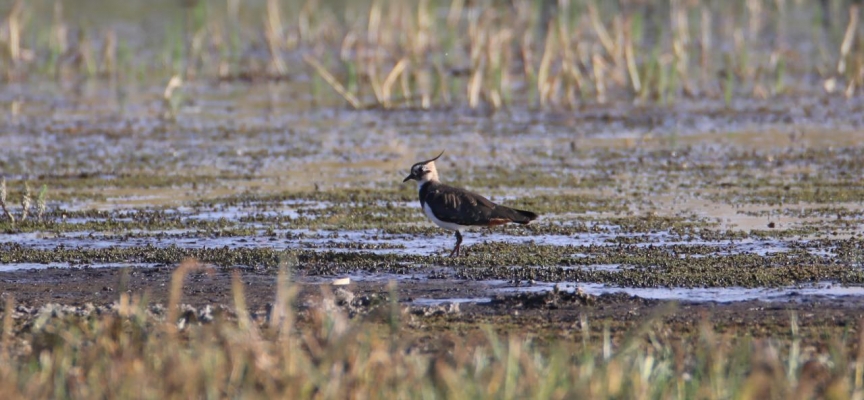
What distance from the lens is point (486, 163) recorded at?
1193 cm

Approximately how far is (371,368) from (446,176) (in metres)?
6.54

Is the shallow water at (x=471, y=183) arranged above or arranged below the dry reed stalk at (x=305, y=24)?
below

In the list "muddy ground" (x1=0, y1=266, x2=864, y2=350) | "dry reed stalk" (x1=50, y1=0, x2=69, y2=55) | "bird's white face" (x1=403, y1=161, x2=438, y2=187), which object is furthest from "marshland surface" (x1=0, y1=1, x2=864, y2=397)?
"bird's white face" (x1=403, y1=161, x2=438, y2=187)

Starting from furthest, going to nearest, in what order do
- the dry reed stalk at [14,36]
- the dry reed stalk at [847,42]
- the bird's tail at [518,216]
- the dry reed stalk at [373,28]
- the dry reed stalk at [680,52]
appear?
1. the dry reed stalk at [373,28]
2. the dry reed stalk at [14,36]
3. the dry reed stalk at [680,52]
4. the dry reed stalk at [847,42]
5. the bird's tail at [518,216]

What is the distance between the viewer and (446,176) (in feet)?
36.9

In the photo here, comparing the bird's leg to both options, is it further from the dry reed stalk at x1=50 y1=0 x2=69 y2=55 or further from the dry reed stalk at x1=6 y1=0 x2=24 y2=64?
the dry reed stalk at x1=50 y1=0 x2=69 y2=55

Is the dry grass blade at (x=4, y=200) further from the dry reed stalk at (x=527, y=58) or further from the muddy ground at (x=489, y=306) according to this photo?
the dry reed stalk at (x=527, y=58)

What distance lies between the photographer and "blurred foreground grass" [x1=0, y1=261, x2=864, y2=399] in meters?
4.48

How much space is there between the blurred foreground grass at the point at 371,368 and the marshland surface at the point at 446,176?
20cm

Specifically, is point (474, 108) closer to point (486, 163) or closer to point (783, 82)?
point (486, 163)

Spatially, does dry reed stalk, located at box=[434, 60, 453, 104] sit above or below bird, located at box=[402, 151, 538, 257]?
above

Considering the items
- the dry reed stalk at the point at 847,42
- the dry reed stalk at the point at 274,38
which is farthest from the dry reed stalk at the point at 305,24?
the dry reed stalk at the point at 847,42

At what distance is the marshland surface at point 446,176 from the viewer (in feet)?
22.5

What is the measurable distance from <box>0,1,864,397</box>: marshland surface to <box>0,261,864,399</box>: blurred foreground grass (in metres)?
0.20
